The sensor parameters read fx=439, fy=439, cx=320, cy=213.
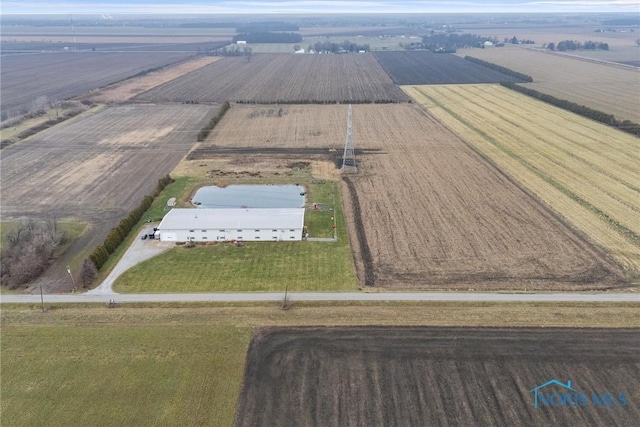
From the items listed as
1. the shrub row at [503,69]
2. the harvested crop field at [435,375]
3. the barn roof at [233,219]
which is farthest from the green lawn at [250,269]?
the shrub row at [503,69]

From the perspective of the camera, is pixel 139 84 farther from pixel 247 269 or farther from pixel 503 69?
pixel 503 69

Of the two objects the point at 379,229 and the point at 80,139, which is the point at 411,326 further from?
the point at 80,139

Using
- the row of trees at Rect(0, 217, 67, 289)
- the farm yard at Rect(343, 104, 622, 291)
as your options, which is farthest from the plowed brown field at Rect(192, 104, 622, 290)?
the row of trees at Rect(0, 217, 67, 289)

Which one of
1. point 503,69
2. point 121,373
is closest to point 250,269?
point 121,373

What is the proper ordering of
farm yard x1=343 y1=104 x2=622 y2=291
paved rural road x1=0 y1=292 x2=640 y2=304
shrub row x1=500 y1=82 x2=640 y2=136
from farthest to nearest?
shrub row x1=500 y1=82 x2=640 y2=136 → farm yard x1=343 y1=104 x2=622 y2=291 → paved rural road x1=0 y1=292 x2=640 y2=304

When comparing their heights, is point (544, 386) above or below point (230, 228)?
below

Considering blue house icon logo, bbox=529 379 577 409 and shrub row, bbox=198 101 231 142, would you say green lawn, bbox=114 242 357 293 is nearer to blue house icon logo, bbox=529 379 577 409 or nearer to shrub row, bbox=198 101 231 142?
blue house icon logo, bbox=529 379 577 409

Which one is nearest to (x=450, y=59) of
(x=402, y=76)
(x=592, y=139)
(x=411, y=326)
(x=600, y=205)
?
(x=402, y=76)
